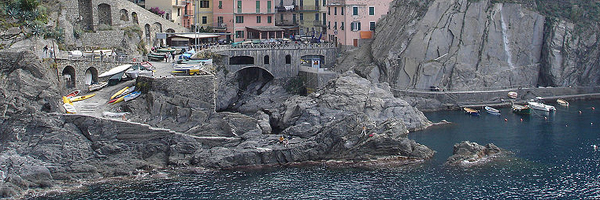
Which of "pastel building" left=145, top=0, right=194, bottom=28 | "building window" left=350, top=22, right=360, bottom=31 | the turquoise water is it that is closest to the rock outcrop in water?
the turquoise water

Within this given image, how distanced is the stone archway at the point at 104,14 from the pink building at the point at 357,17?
23884mm

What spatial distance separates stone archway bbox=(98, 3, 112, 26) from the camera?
8031 cm

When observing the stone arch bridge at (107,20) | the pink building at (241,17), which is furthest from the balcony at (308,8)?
the stone arch bridge at (107,20)

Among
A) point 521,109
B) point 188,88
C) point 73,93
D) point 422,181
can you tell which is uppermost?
point 188,88

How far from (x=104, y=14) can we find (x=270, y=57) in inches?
669

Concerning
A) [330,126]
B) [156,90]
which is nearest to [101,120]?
[156,90]

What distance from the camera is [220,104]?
271 ft

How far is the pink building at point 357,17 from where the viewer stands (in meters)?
88.8

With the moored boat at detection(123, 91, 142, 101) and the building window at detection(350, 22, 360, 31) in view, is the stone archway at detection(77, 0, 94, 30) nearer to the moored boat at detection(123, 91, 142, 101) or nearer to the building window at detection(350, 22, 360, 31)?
the moored boat at detection(123, 91, 142, 101)

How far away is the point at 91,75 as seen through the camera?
68.8 metres

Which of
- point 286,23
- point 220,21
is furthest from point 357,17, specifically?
point 220,21

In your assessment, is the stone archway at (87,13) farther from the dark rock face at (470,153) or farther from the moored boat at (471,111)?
the dark rock face at (470,153)

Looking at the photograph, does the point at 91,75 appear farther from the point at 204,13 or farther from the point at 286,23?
the point at 286,23

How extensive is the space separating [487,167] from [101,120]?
27.2 m
